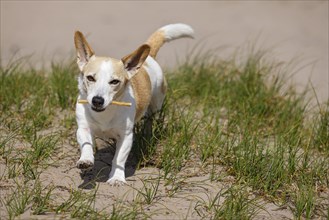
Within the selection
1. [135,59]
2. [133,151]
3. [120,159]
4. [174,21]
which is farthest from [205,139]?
[174,21]

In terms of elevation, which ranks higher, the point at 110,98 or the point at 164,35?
A: the point at 164,35

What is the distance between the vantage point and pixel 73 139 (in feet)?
20.7

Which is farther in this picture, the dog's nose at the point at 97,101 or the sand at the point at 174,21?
the sand at the point at 174,21

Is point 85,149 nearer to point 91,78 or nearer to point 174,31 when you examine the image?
point 91,78

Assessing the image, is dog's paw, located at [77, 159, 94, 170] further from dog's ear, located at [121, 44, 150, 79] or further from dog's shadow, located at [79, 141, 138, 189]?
dog's ear, located at [121, 44, 150, 79]

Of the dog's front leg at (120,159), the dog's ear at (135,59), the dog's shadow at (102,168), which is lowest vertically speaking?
the dog's shadow at (102,168)

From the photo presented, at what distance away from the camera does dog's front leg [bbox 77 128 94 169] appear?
5246 mm

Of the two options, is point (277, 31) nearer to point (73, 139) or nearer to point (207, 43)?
point (207, 43)

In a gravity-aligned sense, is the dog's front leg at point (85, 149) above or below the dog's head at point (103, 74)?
below

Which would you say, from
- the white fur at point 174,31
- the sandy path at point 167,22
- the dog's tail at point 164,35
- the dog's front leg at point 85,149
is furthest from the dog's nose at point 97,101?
the sandy path at point 167,22

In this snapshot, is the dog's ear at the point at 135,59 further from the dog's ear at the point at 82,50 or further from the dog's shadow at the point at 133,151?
the dog's shadow at the point at 133,151

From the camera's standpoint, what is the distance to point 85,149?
17.8 ft

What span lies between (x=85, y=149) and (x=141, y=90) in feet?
2.97

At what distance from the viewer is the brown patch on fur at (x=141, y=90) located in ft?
19.6
